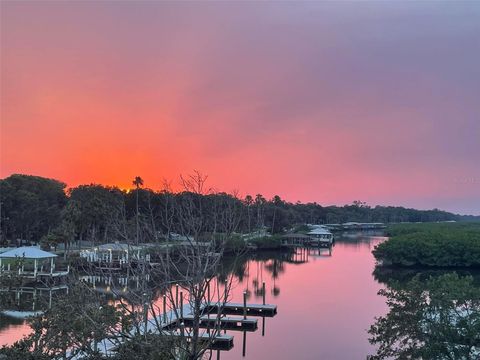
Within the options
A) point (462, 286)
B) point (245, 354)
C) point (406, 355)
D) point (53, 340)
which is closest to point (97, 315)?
point (53, 340)

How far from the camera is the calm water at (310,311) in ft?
67.0

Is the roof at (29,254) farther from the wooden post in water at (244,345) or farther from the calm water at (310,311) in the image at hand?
the wooden post in water at (244,345)

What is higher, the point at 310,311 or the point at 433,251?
the point at 433,251

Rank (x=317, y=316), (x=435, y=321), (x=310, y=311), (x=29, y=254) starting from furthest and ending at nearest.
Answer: (x=29, y=254)
(x=310, y=311)
(x=317, y=316)
(x=435, y=321)

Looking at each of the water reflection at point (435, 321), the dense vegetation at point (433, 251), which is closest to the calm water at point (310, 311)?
the dense vegetation at point (433, 251)

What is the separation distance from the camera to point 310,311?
28.0 meters

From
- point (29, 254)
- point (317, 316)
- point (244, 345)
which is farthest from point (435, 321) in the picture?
point (29, 254)

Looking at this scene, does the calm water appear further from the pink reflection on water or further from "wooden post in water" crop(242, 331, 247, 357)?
"wooden post in water" crop(242, 331, 247, 357)

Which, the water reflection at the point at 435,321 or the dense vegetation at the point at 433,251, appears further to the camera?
the dense vegetation at the point at 433,251

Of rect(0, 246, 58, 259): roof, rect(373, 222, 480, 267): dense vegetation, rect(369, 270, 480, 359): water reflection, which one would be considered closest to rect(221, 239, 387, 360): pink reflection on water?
rect(373, 222, 480, 267): dense vegetation

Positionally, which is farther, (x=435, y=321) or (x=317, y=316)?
(x=317, y=316)

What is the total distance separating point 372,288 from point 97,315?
3214 centimetres

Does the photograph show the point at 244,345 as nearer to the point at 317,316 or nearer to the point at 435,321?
the point at 317,316

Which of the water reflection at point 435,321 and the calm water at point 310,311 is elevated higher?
the water reflection at point 435,321
